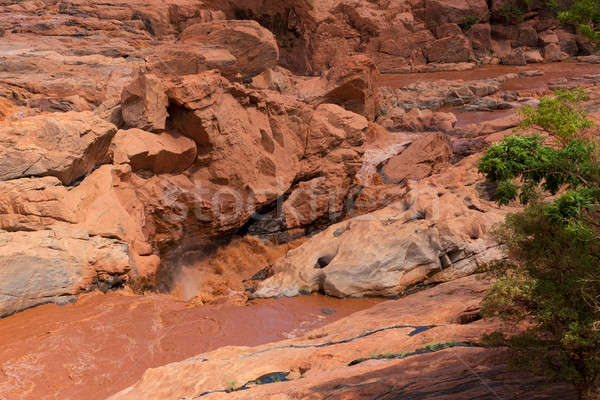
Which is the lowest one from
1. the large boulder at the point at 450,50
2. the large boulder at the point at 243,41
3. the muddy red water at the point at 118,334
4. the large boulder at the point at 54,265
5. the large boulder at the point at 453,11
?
the muddy red water at the point at 118,334

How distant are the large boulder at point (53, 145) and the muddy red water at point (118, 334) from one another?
277cm

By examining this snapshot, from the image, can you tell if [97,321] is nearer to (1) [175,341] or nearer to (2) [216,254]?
(1) [175,341]

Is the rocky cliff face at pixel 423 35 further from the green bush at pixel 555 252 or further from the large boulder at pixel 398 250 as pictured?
the green bush at pixel 555 252

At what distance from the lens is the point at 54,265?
8430 mm

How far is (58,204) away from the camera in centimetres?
916

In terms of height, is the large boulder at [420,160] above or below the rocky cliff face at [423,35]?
below

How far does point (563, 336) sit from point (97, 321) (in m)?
7.17

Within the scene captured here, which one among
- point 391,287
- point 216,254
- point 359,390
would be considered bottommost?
point 216,254

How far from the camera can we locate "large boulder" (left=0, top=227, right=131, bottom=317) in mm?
7949

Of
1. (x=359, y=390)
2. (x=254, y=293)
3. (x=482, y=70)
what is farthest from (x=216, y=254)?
(x=482, y=70)

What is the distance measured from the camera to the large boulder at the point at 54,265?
795 cm

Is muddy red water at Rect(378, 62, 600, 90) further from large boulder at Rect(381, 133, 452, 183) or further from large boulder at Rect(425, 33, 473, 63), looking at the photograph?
large boulder at Rect(381, 133, 452, 183)

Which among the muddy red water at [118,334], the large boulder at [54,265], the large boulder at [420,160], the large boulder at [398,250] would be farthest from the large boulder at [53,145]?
the large boulder at [420,160]

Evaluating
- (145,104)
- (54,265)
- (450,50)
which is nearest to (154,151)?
(145,104)
